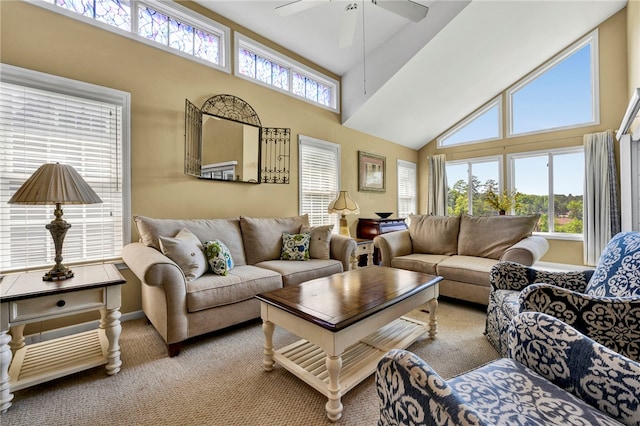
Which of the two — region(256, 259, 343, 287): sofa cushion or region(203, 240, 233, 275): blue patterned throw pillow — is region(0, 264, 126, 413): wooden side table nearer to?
region(203, 240, 233, 275): blue patterned throw pillow

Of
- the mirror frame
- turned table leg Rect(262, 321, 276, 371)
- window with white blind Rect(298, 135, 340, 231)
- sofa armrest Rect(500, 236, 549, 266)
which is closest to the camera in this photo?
turned table leg Rect(262, 321, 276, 371)

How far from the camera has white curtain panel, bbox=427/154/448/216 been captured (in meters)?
6.27

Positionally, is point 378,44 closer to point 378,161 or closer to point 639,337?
point 378,161

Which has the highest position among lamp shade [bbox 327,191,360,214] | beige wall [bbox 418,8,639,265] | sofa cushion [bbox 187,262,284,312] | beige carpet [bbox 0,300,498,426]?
beige wall [bbox 418,8,639,265]

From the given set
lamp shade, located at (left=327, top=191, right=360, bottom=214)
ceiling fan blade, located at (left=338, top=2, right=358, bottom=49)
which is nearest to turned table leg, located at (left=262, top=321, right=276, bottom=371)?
lamp shade, located at (left=327, top=191, right=360, bottom=214)

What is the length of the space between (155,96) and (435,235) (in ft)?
11.9

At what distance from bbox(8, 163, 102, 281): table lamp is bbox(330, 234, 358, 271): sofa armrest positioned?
230 cm

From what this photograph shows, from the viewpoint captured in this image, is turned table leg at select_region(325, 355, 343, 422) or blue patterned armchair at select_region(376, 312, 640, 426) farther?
turned table leg at select_region(325, 355, 343, 422)

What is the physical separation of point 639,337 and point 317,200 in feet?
12.2

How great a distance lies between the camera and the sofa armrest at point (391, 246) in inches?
138

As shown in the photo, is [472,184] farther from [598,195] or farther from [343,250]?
[343,250]

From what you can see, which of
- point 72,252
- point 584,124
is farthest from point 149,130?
point 584,124

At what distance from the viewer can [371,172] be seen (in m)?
5.44

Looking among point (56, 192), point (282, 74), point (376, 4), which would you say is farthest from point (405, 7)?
point (56, 192)
